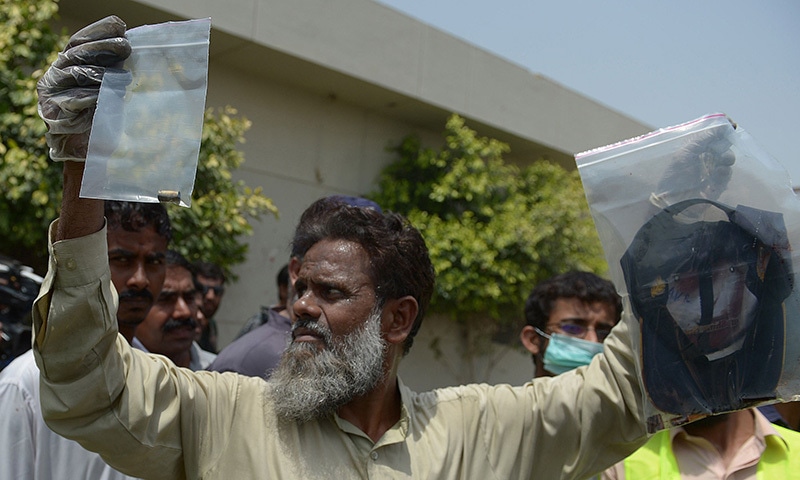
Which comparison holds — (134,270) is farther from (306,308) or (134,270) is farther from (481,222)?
(481,222)

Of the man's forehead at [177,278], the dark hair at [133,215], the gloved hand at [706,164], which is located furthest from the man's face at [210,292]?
the gloved hand at [706,164]

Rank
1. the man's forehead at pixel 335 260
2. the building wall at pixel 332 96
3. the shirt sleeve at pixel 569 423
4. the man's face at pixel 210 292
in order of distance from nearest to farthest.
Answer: the shirt sleeve at pixel 569 423, the man's forehead at pixel 335 260, the man's face at pixel 210 292, the building wall at pixel 332 96

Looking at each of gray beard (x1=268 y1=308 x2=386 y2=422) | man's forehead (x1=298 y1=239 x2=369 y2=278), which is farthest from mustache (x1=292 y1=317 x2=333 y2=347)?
man's forehead (x1=298 y1=239 x2=369 y2=278)

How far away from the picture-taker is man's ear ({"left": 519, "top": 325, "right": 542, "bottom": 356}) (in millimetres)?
3512

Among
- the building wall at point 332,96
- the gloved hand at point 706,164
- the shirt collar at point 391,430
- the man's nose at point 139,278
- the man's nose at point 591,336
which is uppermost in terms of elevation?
the building wall at point 332,96

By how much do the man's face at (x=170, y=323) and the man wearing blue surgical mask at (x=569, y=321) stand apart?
173cm

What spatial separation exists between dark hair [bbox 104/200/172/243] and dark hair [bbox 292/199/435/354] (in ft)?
2.21

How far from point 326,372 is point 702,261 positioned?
985 millimetres

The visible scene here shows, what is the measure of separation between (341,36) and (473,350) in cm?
447

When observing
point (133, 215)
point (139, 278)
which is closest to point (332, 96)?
point (133, 215)

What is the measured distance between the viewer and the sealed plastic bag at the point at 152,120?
147 cm

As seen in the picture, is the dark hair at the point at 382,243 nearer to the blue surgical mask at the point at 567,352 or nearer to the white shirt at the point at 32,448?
the white shirt at the point at 32,448

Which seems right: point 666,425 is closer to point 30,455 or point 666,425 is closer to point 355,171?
point 30,455

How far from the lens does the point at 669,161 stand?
183 cm
